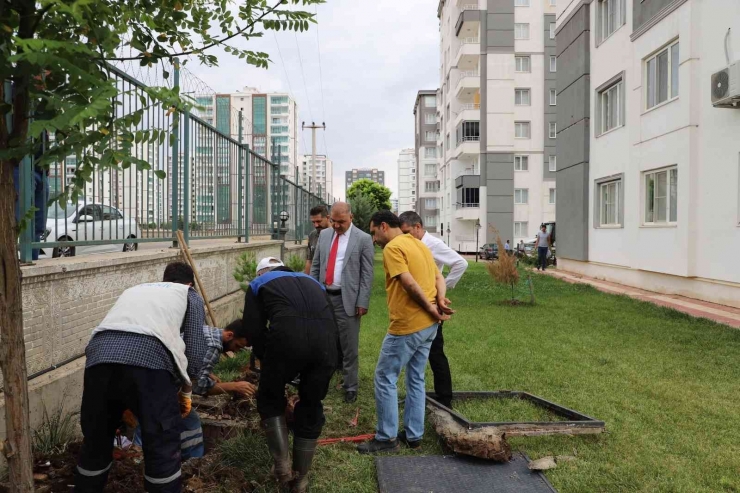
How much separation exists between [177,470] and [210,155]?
5726 mm

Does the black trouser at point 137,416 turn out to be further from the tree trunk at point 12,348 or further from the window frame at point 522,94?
the window frame at point 522,94

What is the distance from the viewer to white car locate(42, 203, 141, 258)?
4215mm

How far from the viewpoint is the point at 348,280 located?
19.0ft

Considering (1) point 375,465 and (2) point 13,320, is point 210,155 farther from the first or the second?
(2) point 13,320

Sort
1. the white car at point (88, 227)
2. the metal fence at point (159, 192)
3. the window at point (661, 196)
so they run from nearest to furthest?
1. the metal fence at point (159, 192)
2. the white car at point (88, 227)
3. the window at point (661, 196)

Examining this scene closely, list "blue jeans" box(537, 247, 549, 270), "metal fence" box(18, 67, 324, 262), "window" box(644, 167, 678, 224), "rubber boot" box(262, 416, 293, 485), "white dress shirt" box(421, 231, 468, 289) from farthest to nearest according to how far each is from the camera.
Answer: "blue jeans" box(537, 247, 549, 270)
"window" box(644, 167, 678, 224)
"white dress shirt" box(421, 231, 468, 289)
"rubber boot" box(262, 416, 293, 485)
"metal fence" box(18, 67, 324, 262)

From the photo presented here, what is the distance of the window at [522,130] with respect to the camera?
4037cm

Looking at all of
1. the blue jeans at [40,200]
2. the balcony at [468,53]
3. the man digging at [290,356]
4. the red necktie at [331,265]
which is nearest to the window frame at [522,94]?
the balcony at [468,53]

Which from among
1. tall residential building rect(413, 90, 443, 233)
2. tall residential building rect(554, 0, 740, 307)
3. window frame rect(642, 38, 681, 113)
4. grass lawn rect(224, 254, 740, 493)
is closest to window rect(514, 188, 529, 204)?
tall residential building rect(554, 0, 740, 307)

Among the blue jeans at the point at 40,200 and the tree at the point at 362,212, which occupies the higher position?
the tree at the point at 362,212

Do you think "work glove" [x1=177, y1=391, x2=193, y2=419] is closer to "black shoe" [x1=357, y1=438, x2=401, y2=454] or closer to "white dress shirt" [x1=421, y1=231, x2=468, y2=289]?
"black shoe" [x1=357, y1=438, x2=401, y2=454]

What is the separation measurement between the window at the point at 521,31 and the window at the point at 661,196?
29.2 m

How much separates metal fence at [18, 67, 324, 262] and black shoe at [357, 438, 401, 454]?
8.21 ft

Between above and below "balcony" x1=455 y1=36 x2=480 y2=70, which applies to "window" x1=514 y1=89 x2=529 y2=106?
below
